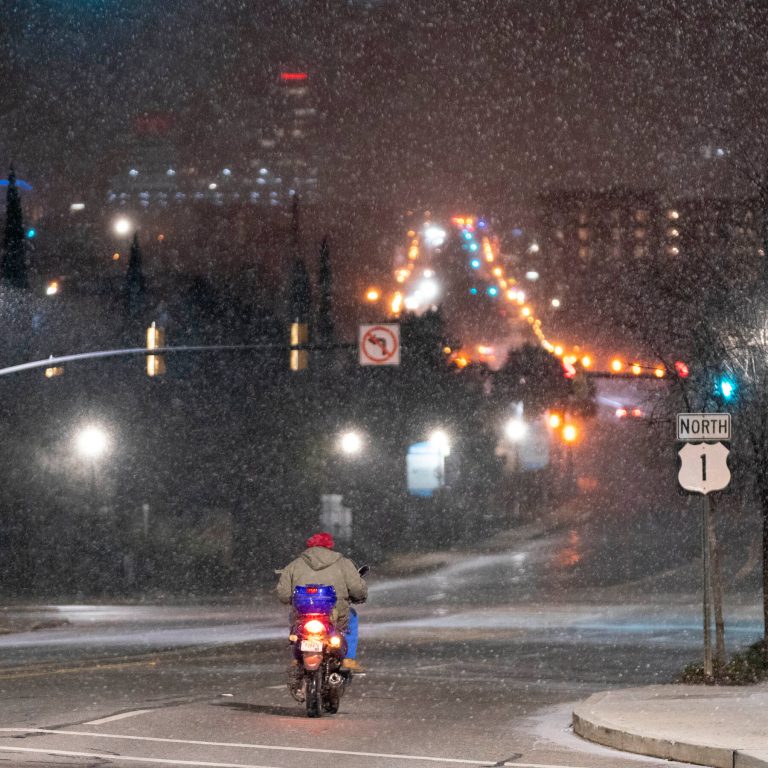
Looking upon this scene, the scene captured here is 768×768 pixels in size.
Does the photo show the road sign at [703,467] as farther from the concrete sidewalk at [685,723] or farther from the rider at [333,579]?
the rider at [333,579]

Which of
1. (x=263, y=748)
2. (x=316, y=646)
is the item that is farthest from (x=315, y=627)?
(x=263, y=748)

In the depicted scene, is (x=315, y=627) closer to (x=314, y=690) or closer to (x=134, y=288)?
(x=314, y=690)

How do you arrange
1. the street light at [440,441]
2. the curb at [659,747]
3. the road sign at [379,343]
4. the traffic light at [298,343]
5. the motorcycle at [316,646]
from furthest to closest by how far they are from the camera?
the street light at [440,441]
the traffic light at [298,343]
the road sign at [379,343]
the motorcycle at [316,646]
the curb at [659,747]

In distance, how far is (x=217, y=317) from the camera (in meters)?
103

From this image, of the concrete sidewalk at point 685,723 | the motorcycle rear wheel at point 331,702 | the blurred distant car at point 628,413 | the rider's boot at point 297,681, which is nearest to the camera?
the concrete sidewalk at point 685,723

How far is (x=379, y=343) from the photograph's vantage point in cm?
3020

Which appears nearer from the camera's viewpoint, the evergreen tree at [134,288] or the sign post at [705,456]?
the sign post at [705,456]

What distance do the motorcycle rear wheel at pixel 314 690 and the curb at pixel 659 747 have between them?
2305 millimetres

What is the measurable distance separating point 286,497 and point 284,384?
1114 centimetres

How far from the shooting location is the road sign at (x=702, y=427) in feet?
51.0

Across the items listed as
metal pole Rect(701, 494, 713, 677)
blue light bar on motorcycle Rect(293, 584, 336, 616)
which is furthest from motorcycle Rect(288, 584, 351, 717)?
metal pole Rect(701, 494, 713, 677)

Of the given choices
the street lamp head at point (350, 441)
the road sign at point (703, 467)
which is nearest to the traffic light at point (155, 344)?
the road sign at point (703, 467)

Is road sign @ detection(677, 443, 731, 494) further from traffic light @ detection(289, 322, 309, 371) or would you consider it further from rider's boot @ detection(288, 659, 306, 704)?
traffic light @ detection(289, 322, 309, 371)

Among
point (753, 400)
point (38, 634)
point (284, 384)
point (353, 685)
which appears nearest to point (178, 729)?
point (353, 685)
